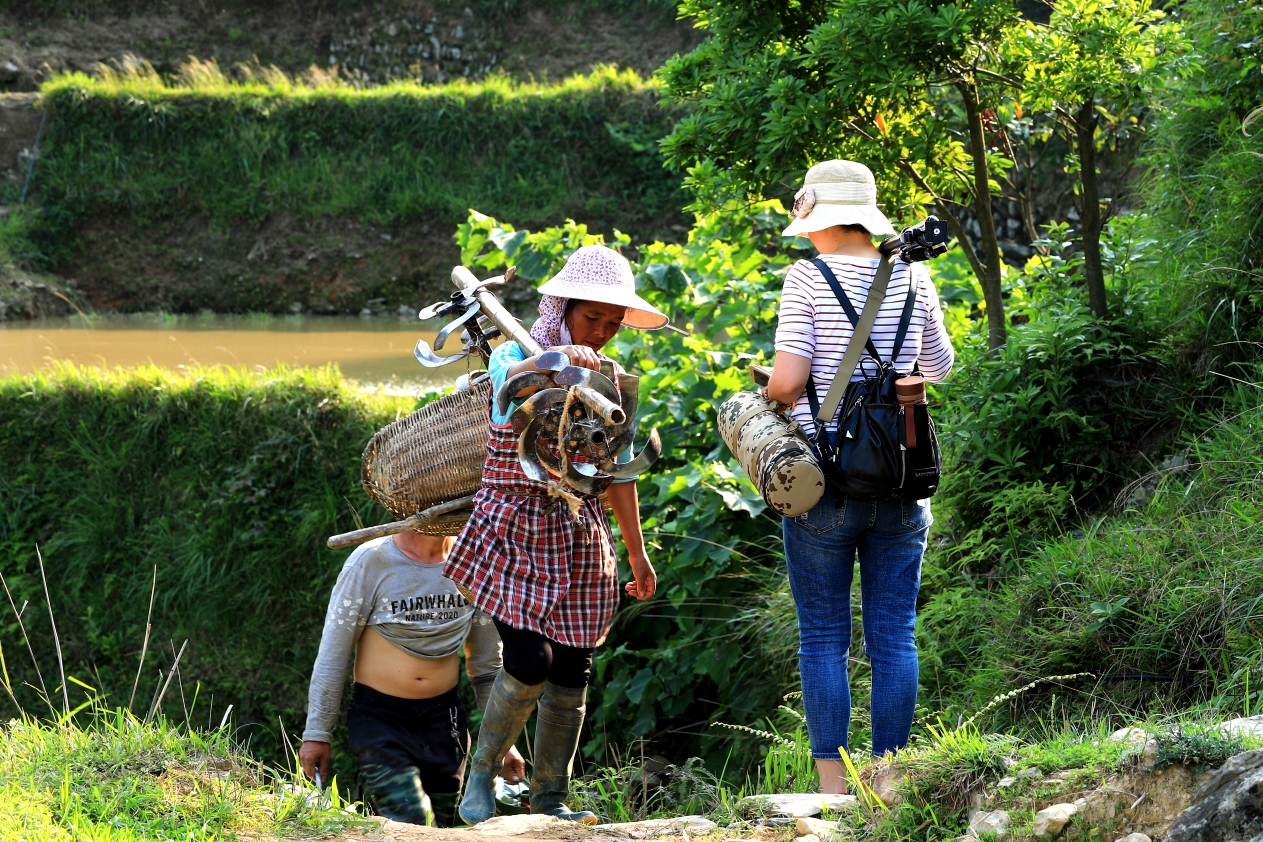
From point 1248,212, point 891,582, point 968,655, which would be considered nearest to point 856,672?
point 968,655

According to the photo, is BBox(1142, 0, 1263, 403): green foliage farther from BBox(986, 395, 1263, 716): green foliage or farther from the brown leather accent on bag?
the brown leather accent on bag

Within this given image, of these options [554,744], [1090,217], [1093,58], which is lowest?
[554,744]

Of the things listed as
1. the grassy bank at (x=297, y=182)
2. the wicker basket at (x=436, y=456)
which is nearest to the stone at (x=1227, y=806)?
the wicker basket at (x=436, y=456)

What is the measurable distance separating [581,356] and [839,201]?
0.77 metres

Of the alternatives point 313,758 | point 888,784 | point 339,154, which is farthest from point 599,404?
point 339,154

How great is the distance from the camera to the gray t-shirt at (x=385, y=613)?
3764 mm

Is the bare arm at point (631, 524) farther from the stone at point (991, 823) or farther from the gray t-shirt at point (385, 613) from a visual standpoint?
the stone at point (991, 823)

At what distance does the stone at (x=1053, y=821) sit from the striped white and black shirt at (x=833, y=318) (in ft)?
3.39

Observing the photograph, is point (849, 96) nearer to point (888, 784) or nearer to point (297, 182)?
point (888, 784)

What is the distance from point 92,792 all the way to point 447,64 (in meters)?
16.7

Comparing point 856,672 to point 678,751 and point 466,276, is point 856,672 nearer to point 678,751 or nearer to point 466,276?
point 678,751

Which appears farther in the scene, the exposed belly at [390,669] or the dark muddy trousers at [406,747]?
the exposed belly at [390,669]

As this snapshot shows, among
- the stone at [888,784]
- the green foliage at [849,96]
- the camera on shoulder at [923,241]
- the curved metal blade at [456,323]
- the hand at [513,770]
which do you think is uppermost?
the green foliage at [849,96]

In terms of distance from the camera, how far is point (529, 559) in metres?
3.15
